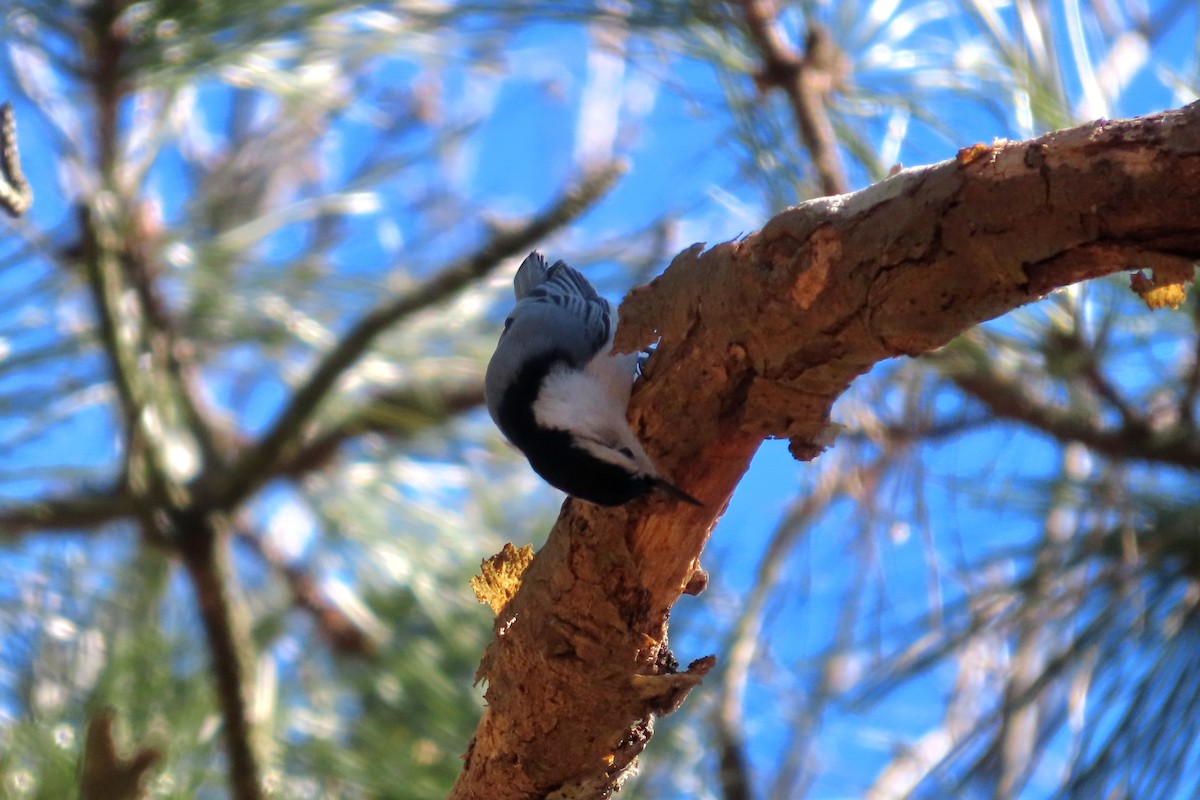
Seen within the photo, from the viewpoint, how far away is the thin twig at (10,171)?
0.91 meters

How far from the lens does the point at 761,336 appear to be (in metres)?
0.85

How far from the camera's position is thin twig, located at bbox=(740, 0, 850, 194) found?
146cm

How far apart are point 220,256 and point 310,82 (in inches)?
11.8

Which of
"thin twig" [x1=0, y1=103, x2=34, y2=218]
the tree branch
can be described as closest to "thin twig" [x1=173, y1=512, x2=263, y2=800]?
the tree branch

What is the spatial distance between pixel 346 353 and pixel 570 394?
361 mm

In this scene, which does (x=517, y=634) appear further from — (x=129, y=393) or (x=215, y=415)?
(x=215, y=415)

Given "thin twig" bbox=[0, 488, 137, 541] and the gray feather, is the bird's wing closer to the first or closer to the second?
the gray feather

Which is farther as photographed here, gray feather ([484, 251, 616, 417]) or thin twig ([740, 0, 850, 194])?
thin twig ([740, 0, 850, 194])

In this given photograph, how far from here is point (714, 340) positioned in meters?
0.87

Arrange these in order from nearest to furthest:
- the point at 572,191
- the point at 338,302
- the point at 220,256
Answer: the point at 572,191 < the point at 220,256 < the point at 338,302

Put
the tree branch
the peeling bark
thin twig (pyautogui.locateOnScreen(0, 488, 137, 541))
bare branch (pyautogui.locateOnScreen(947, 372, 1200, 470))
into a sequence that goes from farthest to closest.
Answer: thin twig (pyautogui.locateOnScreen(0, 488, 137, 541)), the tree branch, bare branch (pyautogui.locateOnScreen(947, 372, 1200, 470)), the peeling bark

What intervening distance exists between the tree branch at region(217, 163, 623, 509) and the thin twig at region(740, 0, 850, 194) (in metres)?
0.26

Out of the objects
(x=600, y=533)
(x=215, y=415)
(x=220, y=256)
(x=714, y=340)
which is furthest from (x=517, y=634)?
(x=215, y=415)

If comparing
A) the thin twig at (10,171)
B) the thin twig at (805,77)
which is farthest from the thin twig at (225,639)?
the thin twig at (805,77)
